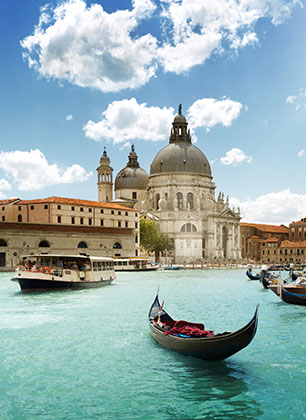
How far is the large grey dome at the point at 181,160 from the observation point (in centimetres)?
9012

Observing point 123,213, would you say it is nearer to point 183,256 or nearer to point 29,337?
point 183,256

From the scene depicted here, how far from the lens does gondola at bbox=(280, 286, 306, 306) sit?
912 inches

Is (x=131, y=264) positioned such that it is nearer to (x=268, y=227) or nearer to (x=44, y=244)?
(x=44, y=244)

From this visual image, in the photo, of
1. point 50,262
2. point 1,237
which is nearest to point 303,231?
point 1,237

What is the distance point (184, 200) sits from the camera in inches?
3511

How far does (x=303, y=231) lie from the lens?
98.9 metres

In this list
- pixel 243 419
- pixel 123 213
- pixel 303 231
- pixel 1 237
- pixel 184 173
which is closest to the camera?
pixel 243 419

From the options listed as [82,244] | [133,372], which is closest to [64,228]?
[82,244]

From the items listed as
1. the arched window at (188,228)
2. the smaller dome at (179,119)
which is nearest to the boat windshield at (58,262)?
the arched window at (188,228)

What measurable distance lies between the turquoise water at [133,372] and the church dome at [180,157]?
7075cm

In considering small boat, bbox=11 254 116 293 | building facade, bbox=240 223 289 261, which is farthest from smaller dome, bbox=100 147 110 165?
small boat, bbox=11 254 116 293

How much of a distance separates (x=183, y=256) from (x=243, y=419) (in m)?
72.8

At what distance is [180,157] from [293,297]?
225ft

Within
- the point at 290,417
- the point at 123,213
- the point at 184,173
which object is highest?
the point at 184,173
